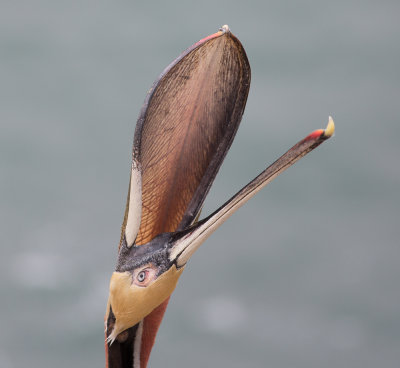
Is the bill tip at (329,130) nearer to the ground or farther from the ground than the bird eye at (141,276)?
farther from the ground

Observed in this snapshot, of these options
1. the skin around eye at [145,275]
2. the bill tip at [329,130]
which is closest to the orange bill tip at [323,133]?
the bill tip at [329,130]

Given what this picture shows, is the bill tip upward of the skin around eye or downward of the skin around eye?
upward

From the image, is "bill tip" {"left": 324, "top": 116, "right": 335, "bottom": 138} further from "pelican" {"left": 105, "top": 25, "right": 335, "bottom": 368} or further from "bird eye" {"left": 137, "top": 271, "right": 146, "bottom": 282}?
"bird eye" {"left": 137, "top": 271, "right": 146, "bottom": 282}

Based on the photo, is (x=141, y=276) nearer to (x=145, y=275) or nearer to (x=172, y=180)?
(x=145, y=275)

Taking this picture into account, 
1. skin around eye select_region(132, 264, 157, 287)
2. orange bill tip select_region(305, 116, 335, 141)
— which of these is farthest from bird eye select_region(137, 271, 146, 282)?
orange bill tip select_region(305, 116, 335, 141)

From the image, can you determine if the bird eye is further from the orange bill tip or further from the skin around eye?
the orange bill tip

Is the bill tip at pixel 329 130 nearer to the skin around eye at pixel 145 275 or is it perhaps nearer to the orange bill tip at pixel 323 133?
the orange bill tip at pixel 323 133

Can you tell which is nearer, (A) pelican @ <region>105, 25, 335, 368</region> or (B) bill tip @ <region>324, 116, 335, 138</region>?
(B) bill tip @ <region>324, 116, 335, 138</region>

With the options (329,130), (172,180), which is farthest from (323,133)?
(172,180)
